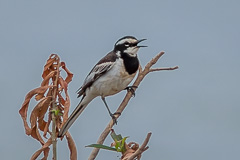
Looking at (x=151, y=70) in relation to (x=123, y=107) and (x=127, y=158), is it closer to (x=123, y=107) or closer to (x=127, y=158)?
(x=123, y=107)

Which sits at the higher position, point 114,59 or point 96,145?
point 114,59

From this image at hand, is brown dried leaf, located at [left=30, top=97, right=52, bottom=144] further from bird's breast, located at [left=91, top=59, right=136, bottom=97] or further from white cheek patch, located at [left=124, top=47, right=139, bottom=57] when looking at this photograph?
white cheek patch, located at [left=124, top=47, right=139, bottom=57]

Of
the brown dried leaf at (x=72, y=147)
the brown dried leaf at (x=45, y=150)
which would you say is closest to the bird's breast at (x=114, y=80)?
the brown dried leaf at (x=72, y=147)

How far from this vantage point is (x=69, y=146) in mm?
2014

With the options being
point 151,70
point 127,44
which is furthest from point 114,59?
point 151,70

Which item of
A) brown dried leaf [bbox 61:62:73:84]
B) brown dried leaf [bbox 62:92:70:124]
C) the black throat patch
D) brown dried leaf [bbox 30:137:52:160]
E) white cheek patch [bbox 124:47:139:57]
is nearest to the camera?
brown dried leaf [bbox 30:137:52:160]

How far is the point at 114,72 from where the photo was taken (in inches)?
196

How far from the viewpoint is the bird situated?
4.93 meters

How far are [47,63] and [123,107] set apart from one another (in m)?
0.67

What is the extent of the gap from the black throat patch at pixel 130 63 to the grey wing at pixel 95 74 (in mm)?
149

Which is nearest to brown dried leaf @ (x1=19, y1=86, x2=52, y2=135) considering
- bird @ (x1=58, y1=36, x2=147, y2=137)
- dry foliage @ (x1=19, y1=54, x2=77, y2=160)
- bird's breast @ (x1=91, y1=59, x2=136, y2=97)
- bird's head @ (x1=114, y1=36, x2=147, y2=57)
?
dry foliage @ (x1=19, y1=54, x2=77, y2=160)

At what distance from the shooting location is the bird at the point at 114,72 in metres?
4.93

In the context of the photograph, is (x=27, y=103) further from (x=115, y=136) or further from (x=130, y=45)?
(x=130, y=45)

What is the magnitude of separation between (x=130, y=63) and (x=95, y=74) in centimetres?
41
